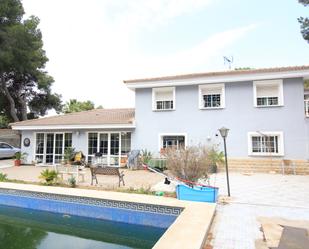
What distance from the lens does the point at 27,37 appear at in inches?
1230

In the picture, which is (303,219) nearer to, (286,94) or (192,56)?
(286,94)

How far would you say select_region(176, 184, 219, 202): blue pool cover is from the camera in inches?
343

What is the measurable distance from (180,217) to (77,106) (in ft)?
155

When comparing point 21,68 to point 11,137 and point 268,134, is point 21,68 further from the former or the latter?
point 268,134

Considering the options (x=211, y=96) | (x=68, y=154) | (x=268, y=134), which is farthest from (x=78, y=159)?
(x=268, y=134)

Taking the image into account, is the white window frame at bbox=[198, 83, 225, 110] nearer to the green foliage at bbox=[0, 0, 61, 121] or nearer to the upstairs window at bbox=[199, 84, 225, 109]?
the upstairs window at bbox=[199, 84, 225, 109]

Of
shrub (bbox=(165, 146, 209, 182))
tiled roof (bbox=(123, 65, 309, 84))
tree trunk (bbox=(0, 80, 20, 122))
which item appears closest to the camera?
shrub (bbox=(165, 146, 209, 182))

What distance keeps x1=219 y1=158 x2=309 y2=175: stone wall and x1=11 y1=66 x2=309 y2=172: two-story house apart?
66mm

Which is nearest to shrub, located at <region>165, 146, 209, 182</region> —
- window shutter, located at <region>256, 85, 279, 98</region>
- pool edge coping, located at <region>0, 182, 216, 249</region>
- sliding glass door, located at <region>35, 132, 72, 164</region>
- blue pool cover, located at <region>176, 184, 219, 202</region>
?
blue pool cover, located at <region>176, 184, 219, 202</region>

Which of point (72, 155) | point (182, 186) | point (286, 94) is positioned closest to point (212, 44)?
point (286, 94)

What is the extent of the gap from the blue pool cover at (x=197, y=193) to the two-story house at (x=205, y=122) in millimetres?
9417

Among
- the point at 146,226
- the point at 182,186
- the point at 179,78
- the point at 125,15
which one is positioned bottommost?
the point at 146,226

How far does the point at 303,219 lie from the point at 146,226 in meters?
4.48

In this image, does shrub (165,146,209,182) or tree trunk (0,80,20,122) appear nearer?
shrub (165,146,209,182)
